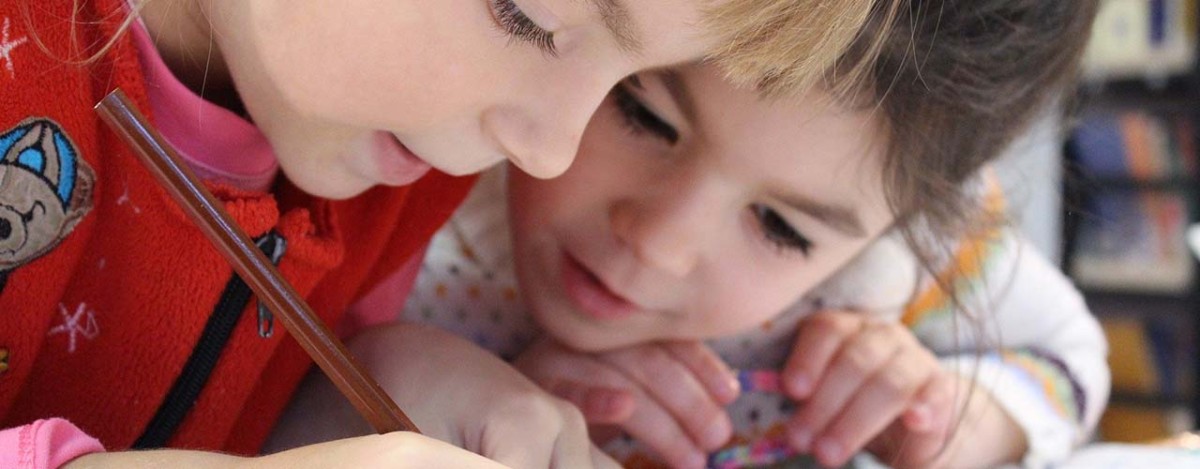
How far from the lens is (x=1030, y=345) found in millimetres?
920

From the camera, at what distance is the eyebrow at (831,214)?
0.63 metres

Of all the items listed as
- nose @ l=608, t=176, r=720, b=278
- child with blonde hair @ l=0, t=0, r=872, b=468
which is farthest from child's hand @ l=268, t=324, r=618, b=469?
nose @ l=608, t=176, r=720, b=278

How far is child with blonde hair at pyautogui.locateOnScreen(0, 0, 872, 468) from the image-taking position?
45cm

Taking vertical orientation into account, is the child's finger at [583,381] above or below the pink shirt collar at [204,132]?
below

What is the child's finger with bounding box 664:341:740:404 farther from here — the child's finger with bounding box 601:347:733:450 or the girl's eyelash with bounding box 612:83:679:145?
the girl's eyelash with bounding box 612:83:679:145

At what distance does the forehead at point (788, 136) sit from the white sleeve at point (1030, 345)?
20cm

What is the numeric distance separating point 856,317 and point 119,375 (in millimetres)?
491

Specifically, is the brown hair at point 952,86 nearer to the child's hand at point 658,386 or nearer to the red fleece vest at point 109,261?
the child's hand at point 658,386

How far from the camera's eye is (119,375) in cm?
54

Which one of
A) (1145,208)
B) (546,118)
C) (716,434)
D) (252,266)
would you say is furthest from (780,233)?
(1145,208)

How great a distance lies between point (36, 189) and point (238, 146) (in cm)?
10

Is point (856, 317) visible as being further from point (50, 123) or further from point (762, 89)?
point (50, 123)

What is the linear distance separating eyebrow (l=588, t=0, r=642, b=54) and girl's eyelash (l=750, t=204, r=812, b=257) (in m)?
0.23

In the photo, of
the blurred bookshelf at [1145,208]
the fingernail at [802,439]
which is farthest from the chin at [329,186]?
the blurred bookshelf at [1145,208]
